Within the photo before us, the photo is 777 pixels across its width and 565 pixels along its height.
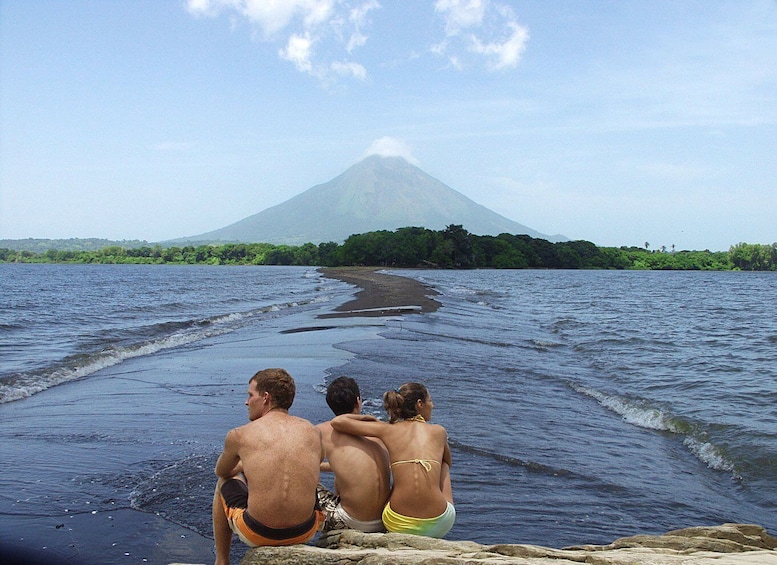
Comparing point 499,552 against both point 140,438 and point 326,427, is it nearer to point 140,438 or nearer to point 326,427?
point 326,427

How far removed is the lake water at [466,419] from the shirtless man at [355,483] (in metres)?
1.06

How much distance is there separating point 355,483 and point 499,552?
114cm

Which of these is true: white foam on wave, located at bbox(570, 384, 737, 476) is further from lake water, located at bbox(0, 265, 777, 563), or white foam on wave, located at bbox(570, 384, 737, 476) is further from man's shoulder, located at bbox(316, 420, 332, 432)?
man's shoulder, located at bbox(316, 420, 332, 432)

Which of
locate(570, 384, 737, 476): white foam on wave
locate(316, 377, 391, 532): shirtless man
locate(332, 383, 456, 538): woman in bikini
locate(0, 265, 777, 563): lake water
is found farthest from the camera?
locate(570, 384, 737, 476): white foam on wave

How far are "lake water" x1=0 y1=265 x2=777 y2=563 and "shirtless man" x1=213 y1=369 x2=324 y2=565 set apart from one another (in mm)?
945

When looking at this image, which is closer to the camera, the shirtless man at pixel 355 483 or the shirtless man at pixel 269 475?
the shirtless man at pixel 269 475

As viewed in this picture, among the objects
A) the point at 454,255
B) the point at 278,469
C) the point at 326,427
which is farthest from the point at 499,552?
the point at 454,255

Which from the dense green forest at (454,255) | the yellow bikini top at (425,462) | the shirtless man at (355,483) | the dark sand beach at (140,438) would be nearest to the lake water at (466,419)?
the dark sand beach at (140,438)

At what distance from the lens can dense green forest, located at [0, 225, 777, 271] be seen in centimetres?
13062

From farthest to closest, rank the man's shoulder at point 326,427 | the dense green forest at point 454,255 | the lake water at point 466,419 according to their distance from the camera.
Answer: the dense green forest at point 454,255 < the lake water at point 466,419 < the man's shoulder at point 326,427

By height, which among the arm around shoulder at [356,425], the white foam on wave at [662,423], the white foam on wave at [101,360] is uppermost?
the arm around shoulder at [356,425]

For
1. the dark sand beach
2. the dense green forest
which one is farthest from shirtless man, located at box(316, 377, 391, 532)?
the dense green forest

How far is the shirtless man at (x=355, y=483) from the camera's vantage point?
4477 mm

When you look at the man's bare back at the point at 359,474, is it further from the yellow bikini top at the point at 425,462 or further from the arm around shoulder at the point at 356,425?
the yellow bikini top at the point at 425,462
